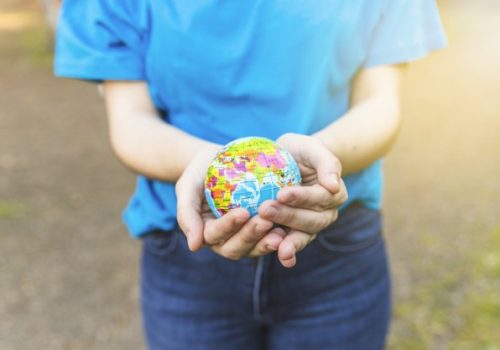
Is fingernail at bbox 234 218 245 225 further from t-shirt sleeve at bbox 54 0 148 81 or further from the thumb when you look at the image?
t-shirt sleeve at bbox 54 0 148 81

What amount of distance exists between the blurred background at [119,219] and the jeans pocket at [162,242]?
1.92m

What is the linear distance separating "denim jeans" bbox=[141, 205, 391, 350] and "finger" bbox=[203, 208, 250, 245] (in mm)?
323

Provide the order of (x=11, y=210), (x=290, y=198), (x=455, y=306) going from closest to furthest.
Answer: (x=290, y=198) → (x=455, y=306) → (x=11, y=210)

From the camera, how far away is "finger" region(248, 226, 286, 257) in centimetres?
126

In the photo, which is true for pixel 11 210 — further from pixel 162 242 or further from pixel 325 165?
pixel 325 165

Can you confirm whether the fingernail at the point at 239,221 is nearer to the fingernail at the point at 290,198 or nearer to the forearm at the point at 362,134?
the fingernail at the point at 290,198

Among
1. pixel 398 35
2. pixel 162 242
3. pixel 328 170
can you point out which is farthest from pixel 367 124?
pixel 162 242

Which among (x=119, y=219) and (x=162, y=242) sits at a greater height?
(x=162, y=242)

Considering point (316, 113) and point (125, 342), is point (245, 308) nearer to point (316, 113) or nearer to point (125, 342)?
point (316, 113)

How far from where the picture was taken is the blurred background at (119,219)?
11.7 ft

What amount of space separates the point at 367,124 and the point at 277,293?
0.45m

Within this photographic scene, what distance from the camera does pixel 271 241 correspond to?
49.6 inches

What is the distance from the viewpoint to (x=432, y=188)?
16.2 feet

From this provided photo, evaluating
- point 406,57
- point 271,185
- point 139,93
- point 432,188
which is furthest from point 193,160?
point 432,188
